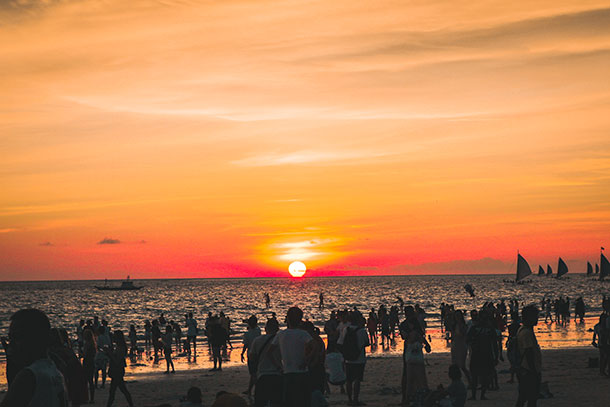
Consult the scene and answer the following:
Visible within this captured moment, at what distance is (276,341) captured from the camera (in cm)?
1086

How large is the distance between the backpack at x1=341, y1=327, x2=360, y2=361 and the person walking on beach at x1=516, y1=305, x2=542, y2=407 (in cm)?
448

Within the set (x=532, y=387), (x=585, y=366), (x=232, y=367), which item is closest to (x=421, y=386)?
(x=532, y=387)

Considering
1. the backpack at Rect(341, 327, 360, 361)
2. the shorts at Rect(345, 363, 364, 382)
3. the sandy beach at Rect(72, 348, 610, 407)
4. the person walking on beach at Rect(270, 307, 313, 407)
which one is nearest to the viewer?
the person walking on beach at Rect(270, 307, 313, 407)

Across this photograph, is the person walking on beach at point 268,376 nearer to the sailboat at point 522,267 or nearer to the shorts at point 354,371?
the shorts at point 354,371

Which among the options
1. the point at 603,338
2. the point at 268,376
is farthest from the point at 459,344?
the point at 268,376

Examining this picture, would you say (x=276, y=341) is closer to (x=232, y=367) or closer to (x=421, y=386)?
(x=421, y=386)

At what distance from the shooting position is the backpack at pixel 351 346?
1501cm

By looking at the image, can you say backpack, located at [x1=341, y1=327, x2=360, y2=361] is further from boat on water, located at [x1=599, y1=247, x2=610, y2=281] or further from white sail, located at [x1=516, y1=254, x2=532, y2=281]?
boat on water, located at [x1=599, y1=247, x2=610, y2=281]

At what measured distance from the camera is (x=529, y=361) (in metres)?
11.1

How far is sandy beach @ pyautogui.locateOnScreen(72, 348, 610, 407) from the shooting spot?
16.4 metres

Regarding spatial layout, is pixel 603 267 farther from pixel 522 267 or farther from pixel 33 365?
pixel 33 365

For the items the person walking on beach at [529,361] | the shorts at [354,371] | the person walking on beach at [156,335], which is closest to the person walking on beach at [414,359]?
the shorts at [354,371]

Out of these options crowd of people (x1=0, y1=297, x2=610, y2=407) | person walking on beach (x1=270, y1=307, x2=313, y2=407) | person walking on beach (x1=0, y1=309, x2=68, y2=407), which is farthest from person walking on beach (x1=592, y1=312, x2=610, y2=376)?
person walking on beach (x1=0, y1=309, x2=68, y2=407)

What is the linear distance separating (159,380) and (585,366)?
1477 centimetres
